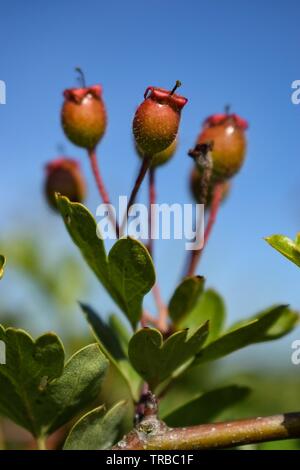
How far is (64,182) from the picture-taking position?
1859 millimetres

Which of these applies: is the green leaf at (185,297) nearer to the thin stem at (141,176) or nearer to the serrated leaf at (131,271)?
the serrated leaf at (131,271)

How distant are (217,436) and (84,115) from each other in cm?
74

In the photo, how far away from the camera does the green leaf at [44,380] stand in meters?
1.24

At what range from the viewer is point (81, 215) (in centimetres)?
130

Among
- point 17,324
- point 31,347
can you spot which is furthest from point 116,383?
point 31,347

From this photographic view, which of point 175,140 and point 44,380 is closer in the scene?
point 44,380

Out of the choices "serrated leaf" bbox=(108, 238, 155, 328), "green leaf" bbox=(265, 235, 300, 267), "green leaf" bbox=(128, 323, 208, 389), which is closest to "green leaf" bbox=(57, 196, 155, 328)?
"serrated leaf" bbox=(108, 238, 155, 328)

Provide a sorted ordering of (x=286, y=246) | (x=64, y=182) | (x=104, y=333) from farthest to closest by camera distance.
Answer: (x=64, y=182)
(x=104, y=333)
(x=286, y=246)

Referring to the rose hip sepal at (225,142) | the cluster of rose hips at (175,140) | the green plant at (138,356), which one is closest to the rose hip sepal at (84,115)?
the cluster of rose hips at (175,140)

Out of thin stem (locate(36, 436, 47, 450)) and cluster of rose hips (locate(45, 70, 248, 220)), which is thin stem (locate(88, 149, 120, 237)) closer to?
cluster of rose hips (locate(45, 70, 248, 220))

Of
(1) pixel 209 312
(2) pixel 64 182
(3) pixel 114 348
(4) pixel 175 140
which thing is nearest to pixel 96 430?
(3) pixel 114 348

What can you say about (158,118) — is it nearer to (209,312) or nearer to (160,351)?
(160,351)

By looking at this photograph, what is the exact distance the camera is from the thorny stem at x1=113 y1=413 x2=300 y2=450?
4.11ft

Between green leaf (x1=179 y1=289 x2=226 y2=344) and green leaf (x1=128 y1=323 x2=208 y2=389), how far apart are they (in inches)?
10.8
